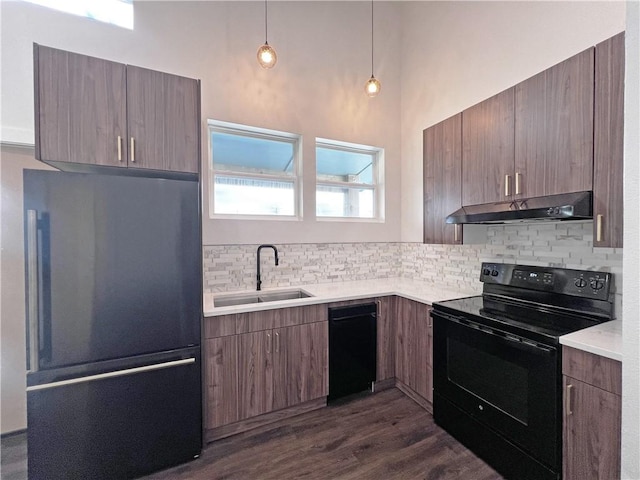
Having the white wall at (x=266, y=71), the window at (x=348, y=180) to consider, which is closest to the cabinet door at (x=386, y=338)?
the white wall at (x=266, y=71)

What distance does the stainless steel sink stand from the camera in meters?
2.44

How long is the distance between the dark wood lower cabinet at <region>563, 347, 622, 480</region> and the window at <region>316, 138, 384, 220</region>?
229 centimetres

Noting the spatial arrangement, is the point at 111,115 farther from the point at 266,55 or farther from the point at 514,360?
the point at 514,360

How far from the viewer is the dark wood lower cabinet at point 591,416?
3.96 ft

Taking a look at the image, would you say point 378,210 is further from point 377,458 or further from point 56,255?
point 56,255

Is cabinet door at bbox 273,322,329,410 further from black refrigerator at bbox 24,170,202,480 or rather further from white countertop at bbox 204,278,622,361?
black refrigerator at bbox 24,170,202,480

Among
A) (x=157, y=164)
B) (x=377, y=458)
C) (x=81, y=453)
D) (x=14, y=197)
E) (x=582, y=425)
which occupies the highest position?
(x=157, y=164)

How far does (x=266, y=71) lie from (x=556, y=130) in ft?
7.97

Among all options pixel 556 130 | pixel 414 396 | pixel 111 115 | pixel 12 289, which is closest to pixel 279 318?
pixel 414 396

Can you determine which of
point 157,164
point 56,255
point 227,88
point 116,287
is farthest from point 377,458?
point 227,88

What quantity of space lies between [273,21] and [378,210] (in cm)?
224

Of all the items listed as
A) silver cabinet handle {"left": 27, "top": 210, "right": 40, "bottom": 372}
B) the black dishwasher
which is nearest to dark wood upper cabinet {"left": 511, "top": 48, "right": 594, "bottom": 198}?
the black dishwasher

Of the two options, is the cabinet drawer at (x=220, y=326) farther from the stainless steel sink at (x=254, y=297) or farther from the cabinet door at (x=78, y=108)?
the cabinet door at (x=78, y=108)

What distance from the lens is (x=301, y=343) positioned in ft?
7.22
